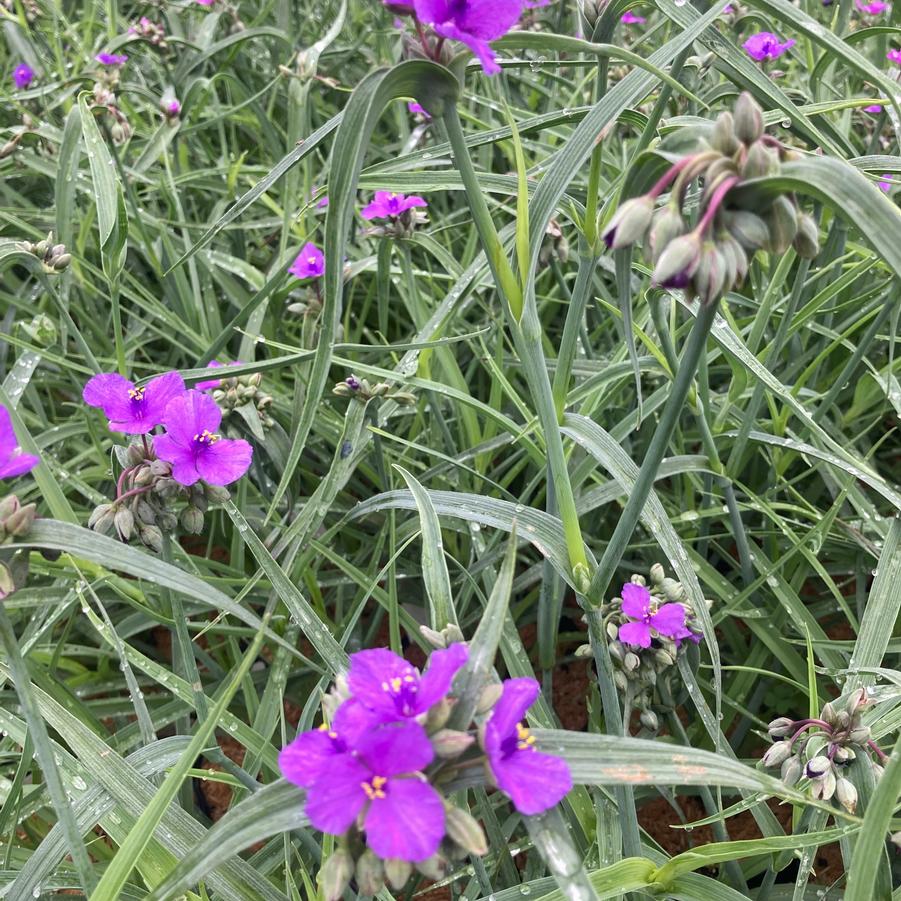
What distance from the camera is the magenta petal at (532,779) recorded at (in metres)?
0.53

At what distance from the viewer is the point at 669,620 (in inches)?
39.2

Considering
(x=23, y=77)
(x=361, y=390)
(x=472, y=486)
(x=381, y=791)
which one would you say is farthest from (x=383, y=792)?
(x=23, y=77)

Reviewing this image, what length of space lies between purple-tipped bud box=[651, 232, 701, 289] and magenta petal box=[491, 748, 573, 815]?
340mm

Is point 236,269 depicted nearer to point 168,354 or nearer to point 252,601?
point 168,354

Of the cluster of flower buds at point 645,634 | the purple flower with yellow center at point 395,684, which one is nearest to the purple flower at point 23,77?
the cluster of flower buds at point 645,634

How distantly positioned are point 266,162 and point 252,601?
157 centimetres

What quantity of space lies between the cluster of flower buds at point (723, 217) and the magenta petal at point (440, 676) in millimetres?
296

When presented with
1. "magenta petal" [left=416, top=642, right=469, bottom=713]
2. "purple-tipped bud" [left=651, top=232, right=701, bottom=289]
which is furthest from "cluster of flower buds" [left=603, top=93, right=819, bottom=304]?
"magenta petal" [left=416, top=642, right=469, bottom=713]

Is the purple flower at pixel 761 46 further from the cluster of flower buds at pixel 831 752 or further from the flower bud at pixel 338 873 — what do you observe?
the flower bud at pixel 338 873

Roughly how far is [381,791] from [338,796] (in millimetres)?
29

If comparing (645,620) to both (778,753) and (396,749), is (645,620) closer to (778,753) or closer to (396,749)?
(778,753)

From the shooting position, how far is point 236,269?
190cm

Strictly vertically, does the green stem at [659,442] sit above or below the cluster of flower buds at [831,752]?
above

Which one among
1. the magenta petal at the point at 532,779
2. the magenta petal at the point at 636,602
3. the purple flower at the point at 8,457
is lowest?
the magenta petal at the point at 636,602
